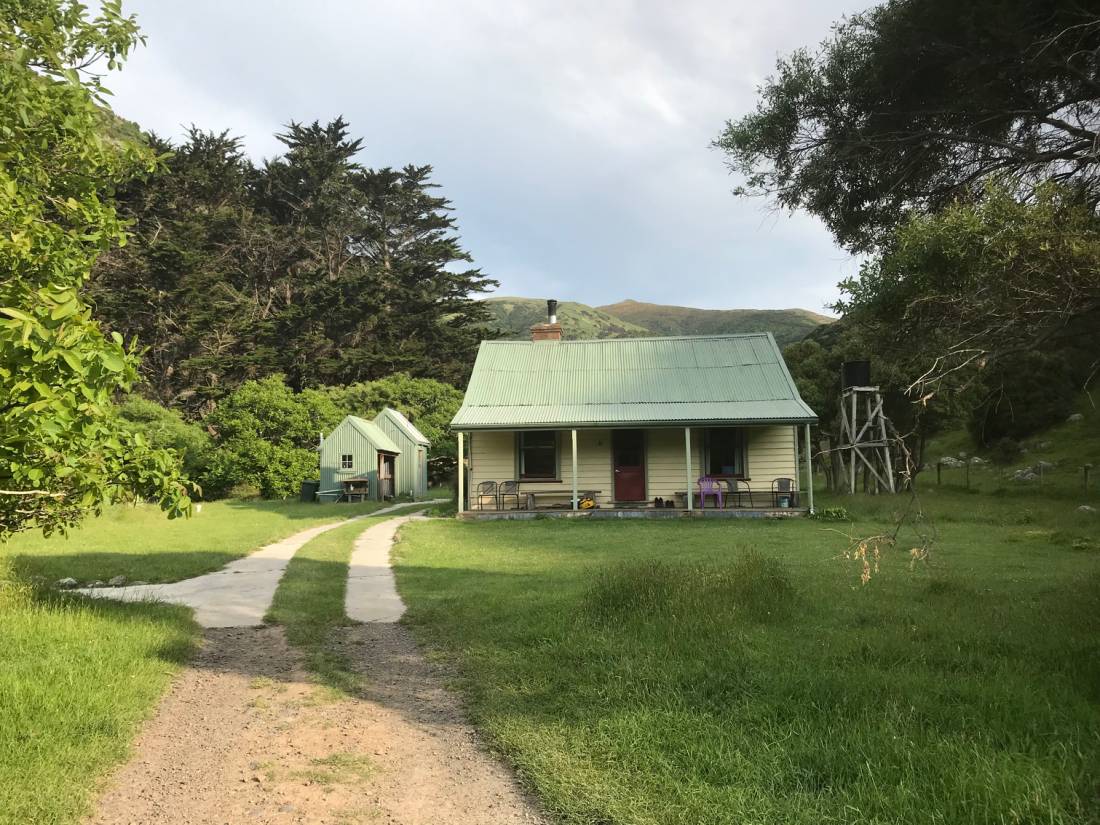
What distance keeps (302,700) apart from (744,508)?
15.9m

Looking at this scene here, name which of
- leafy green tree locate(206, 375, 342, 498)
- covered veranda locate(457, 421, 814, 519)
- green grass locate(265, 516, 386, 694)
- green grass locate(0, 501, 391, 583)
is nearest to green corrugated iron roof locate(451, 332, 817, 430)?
covered veranda locate(457, 421, 814, 519)

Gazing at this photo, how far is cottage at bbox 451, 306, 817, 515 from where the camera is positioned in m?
19.1

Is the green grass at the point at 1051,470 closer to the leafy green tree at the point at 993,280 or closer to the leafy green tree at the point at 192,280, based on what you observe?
the leafy green tree at the point at 993,280

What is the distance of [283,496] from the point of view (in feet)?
99.1

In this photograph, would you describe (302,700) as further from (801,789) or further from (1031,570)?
(1031,570)

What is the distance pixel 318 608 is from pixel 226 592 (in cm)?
180

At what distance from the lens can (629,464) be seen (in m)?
20.5

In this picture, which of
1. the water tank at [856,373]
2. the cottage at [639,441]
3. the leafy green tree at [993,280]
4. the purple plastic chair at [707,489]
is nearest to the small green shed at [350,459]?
the cottage at [639,441]

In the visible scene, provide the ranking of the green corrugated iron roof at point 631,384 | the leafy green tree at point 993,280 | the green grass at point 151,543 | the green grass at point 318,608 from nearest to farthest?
1. the leafy green tree at point 993,280
2. the green grass at point 318,608
3. the green grass at point 151,543
4. the green corrugated iron roof at point 631,384

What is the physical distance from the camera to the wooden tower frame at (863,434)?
2136 centimetres

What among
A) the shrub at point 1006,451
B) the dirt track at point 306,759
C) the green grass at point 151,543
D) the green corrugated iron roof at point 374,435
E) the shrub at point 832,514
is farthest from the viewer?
the shrub at point 1006,451

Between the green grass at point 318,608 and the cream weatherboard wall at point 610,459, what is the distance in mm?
7654

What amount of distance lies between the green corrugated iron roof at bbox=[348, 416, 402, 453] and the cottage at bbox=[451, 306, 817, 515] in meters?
8.85

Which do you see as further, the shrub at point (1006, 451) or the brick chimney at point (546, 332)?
the shrub at point (1006, 451)
